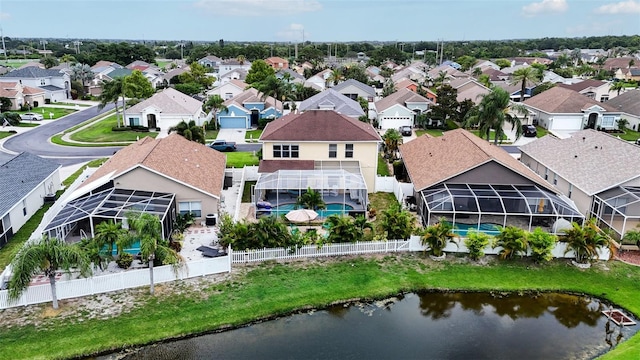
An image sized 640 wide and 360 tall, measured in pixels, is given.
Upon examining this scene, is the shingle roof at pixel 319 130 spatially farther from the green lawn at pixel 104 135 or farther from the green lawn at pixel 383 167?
the green lawn at pixel 104 135

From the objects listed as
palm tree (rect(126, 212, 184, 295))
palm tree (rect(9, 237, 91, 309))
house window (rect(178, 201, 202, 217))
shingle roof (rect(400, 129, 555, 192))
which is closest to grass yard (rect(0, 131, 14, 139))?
house window (rect(178, 201, 202, 217))

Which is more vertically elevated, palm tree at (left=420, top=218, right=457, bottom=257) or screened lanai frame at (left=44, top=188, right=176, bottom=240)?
screened lanai frame at (left=44, top=188, right=176, bottom=240)

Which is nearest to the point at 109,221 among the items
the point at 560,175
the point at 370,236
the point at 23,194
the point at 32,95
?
the point at 23,194

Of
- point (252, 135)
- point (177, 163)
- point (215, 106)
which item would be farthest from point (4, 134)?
point (177, 163)

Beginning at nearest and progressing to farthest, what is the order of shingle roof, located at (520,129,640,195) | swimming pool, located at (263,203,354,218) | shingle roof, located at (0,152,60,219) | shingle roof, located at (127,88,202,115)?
shingle roof, located at (0,152,60,219), shingle roof, located at (520,129,640,195), swimming pool, located at (263,203,354,218), shingle roof, located at (127,88,202,115)

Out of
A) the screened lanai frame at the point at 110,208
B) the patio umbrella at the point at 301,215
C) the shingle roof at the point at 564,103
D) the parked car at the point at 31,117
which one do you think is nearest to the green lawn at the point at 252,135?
the patio umbrella at the point at 301,215

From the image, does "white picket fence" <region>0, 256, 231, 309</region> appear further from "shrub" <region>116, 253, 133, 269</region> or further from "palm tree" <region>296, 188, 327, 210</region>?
"palm tree" <region>296, 188, 327, 210</region>
